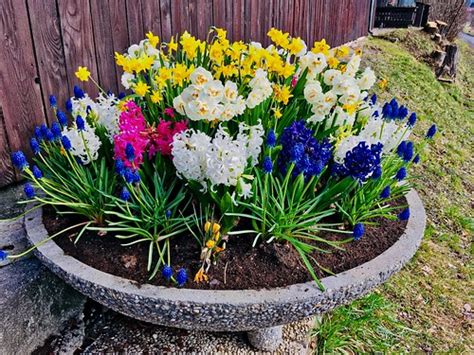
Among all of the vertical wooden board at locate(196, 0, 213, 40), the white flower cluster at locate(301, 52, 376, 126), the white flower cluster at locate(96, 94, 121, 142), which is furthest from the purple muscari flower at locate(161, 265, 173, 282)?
the vertical wooden board at locate(196, 0, 213, 40)

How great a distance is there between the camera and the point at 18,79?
2.15m

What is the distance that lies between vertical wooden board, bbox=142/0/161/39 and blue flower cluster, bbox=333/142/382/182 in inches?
66.0

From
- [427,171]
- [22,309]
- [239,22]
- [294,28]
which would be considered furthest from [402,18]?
[22,309]

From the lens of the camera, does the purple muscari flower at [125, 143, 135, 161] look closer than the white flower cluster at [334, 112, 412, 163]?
Yes

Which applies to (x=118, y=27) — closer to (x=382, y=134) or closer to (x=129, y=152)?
(x=129, y=152)

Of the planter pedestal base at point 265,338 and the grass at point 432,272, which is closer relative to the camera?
the planter pedestal base at point 265,338

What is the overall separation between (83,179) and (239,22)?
232 cm

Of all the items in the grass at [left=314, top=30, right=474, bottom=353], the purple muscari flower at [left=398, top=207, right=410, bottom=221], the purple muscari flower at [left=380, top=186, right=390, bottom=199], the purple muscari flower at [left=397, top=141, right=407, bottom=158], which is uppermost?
the purple muscari flower at [left=397, top=141, right=407, bottom=158]

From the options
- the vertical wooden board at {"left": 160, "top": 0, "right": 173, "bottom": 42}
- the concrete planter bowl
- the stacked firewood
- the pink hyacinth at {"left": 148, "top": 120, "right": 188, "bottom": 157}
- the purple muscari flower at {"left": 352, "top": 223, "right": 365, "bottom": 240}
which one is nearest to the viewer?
the concrete planter bowl

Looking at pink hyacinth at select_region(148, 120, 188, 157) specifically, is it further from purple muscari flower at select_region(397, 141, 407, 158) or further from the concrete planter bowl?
purple muscari flower at select_region(397, 141, 407, 158)

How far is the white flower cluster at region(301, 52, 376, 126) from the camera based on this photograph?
69.8 inches

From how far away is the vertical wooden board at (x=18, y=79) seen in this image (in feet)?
6.73

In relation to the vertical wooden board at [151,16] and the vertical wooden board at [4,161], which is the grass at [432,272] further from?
the vertical wooden board at [151,16]

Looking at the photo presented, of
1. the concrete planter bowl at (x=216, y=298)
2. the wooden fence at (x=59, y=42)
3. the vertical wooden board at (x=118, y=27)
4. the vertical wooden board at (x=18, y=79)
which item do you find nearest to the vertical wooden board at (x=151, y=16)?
the wooden fence at (x=59, y=42)
